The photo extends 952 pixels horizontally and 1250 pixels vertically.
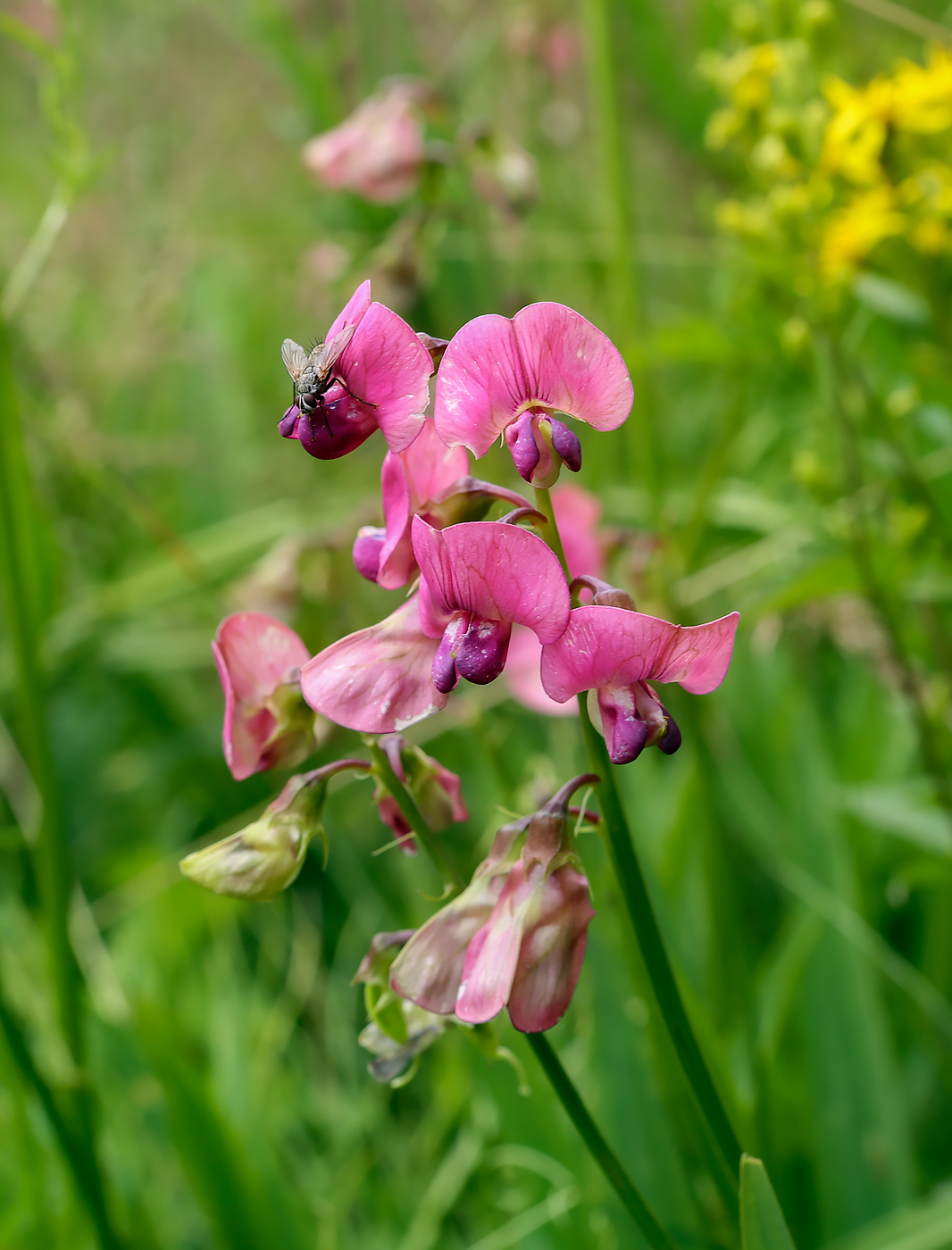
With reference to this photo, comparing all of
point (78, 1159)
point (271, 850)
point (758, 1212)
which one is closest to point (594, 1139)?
point (758, 1212)

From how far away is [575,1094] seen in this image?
38 centimetres

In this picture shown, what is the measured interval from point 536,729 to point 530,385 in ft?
4.71

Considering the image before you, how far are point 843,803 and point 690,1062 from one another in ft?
2.20

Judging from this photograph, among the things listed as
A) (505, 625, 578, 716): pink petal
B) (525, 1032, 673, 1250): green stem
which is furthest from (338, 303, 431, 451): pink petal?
(505, 625, 578, 716): pink petal

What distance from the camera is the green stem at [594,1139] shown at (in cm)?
37

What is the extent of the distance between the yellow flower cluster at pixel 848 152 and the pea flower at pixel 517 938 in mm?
641

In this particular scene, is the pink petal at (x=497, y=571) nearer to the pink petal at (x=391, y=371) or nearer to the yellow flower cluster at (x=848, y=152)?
the pink petal at (x=391, y=371)

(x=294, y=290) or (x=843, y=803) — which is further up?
(x=294, y=290)

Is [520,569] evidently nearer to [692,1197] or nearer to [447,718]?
[692,1197]

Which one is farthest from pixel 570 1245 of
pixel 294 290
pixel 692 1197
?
pixel 294 290

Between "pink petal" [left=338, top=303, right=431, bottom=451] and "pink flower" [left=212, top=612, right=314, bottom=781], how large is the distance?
0.11 metres

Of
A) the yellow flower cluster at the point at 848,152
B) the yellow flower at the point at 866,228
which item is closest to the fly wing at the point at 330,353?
the yellow flower cluster at the point at 848,152

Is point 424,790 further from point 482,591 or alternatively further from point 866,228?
point 866,228

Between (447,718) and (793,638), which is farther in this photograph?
(793,638)
